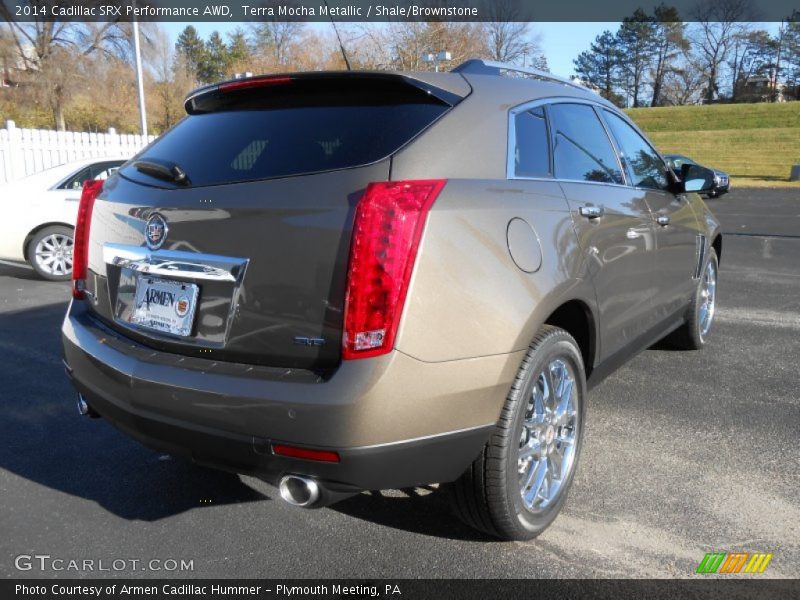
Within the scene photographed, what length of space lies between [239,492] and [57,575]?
81 centimetres

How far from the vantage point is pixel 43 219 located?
Answer: 848cm

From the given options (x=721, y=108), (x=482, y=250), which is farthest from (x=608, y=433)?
(x=721, y=108)

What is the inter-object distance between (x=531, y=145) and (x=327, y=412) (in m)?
1.44

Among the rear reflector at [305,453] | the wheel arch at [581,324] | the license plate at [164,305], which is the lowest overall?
the rear reflector at [305,453]

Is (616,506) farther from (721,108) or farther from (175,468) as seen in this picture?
(721,108)

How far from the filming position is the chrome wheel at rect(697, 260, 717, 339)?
5.28 meters

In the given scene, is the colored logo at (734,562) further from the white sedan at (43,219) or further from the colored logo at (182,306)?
the white sedan at (43,219)

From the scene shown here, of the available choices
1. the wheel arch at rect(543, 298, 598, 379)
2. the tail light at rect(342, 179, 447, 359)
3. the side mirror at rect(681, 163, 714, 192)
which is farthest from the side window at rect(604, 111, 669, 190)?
the tail light at rect(342, 179, 447, 359)

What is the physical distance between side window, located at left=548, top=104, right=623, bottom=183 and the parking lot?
A: 4.52 feet

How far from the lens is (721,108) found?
53.0m

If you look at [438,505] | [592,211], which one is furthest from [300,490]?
[592,211]

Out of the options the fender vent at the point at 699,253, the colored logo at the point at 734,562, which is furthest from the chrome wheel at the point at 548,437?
the fender vent at the point at 699,253
